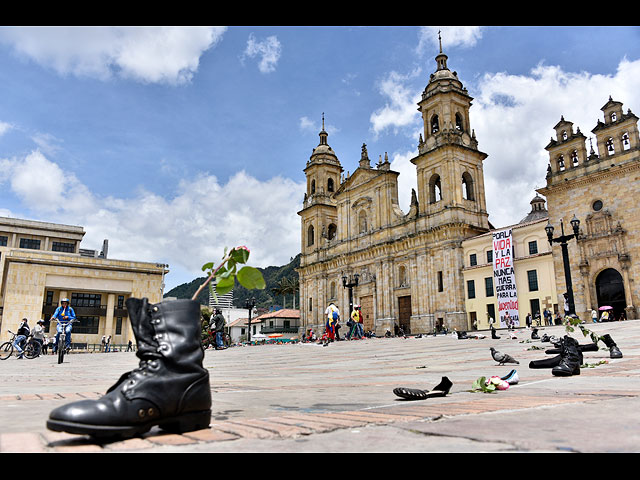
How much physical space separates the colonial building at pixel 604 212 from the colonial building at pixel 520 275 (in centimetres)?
153

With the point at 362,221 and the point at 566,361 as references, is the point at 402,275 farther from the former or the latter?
the point at 566,361

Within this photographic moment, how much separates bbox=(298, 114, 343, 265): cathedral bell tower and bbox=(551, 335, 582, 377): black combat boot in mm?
42277

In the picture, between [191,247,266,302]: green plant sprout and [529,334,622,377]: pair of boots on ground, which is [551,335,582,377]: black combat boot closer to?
[529,334,622,377]: pair of boots on ground

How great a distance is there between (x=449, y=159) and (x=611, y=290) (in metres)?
14.2

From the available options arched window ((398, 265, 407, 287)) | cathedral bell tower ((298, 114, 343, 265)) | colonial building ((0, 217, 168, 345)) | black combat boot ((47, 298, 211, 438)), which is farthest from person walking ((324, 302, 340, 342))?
cathedral bell tower ((298, 114, 343, 265))

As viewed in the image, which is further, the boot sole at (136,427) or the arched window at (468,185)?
the arched window at (468,185)

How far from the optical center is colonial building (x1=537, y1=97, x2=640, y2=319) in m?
24.7

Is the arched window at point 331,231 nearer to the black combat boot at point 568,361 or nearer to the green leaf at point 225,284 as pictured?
the black combat boot at point 568,361

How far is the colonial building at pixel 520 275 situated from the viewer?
1125 inches

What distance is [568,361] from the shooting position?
15.4ft

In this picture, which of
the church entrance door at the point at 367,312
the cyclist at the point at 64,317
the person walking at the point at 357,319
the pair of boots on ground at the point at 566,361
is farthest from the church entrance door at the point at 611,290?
the cyclist at the point at 64,317

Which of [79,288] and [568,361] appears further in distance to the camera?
[79,288]

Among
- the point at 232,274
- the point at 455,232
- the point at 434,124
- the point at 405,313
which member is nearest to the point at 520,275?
the point at 455,232

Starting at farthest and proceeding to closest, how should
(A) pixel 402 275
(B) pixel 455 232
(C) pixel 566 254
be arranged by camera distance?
(A) pixel 402 275 < (B) pixel 455 232 < (C) pixel 566 254
